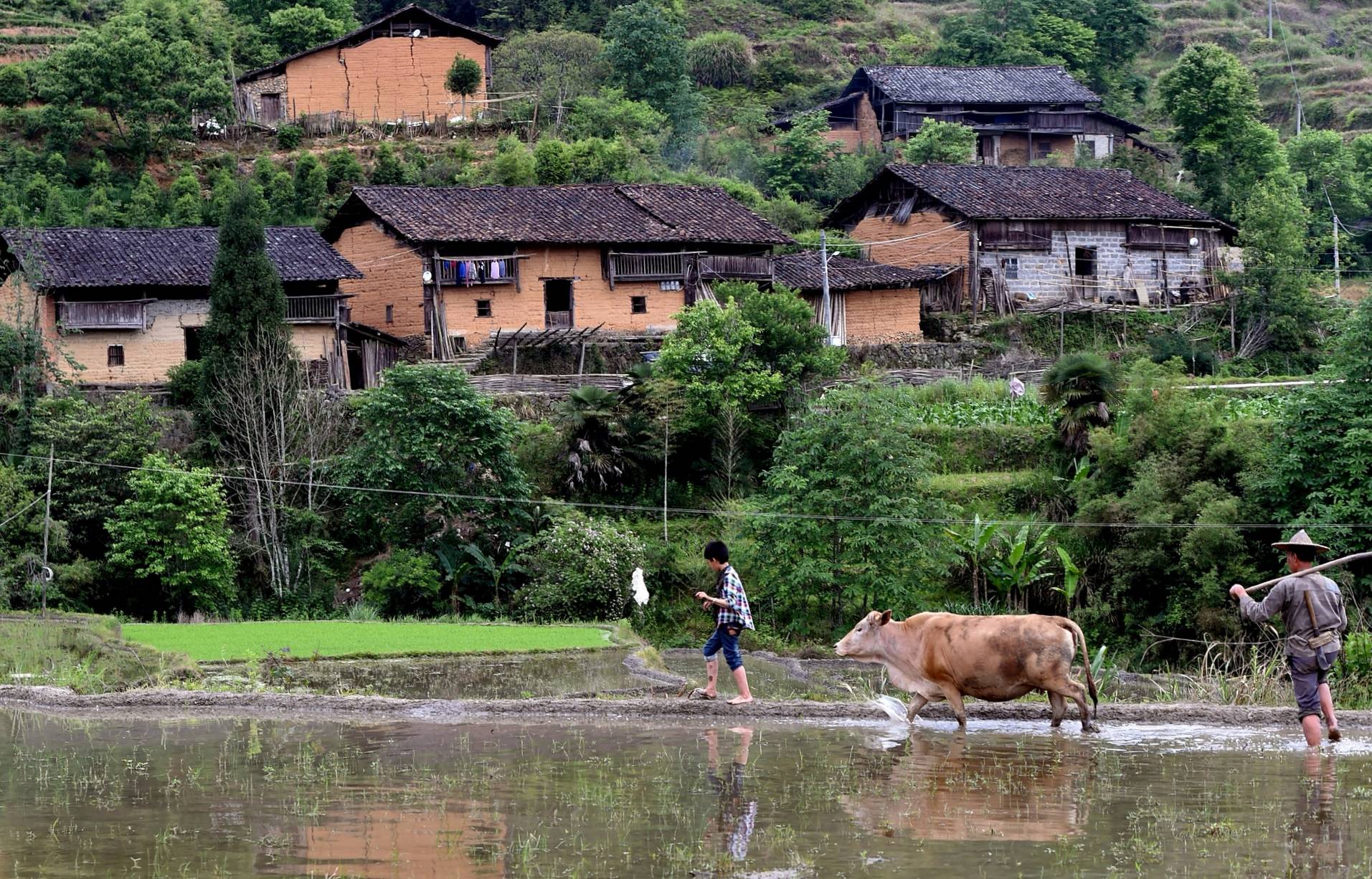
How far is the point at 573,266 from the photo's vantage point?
4334 centimetres

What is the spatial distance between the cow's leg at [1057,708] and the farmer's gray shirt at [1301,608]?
6.14 feet

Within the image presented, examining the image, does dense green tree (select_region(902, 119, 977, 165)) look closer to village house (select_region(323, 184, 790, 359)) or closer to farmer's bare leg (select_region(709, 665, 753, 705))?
village house (select_region(323, 184, 790, 359))

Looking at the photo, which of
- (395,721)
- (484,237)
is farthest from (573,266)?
(395,721)

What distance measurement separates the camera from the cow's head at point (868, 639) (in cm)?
1545

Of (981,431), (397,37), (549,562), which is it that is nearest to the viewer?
(549,562)

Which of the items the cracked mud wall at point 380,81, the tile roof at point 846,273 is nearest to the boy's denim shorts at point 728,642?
the tile roof at point 846,273

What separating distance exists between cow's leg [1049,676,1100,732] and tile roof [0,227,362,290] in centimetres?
2729

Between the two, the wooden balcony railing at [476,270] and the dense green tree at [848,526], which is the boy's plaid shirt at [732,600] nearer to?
the dense green tree at [848,526]

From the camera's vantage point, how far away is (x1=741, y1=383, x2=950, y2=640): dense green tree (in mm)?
29688

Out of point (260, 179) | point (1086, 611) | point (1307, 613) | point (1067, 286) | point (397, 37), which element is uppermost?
point (397, 37)

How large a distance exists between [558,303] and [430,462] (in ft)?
41.1

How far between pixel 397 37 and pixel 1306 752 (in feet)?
155

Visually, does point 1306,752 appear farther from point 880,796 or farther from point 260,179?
point 260,179

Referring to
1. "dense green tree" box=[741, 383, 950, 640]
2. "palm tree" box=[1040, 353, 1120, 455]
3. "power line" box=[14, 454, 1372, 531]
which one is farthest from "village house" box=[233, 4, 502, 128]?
"dense green tree" box=[741, 383, 950, 640]
